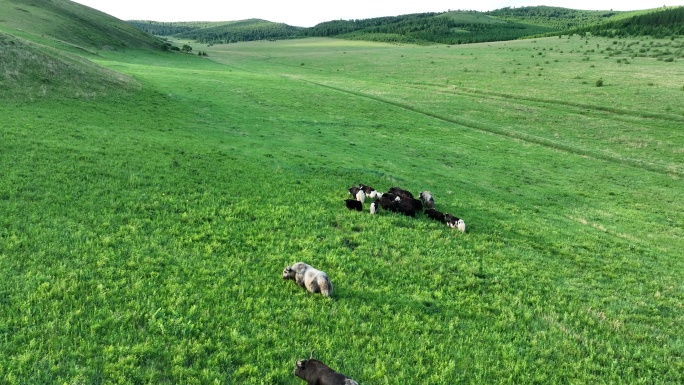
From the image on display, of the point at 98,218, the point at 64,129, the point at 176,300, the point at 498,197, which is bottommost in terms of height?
the point at 498,197

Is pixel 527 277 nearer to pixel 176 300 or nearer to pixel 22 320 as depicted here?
pixel 176 300

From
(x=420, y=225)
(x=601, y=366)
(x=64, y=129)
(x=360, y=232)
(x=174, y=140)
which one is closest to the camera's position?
(x=601, y=366)

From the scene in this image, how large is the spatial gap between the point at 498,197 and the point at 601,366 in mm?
16733

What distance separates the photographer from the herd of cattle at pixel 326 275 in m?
8.20

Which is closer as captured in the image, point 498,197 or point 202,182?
point 202,182

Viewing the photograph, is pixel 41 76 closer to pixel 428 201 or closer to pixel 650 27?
pixel 428 201

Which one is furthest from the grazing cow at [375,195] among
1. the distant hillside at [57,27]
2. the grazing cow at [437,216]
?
the distant hillside at [57,27]

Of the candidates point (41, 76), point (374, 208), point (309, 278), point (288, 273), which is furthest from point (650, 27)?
point (41, 76)

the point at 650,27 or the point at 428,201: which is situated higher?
the point at 650,27

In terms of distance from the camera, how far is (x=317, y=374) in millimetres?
8227

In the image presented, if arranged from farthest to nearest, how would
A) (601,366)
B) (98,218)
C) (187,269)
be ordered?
(98,218) → (187,269) → (601,366)

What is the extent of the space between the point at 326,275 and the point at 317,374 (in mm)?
3955

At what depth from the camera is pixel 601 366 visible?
33.0ft

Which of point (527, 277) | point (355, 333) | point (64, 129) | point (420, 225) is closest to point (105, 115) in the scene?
point (64, 129)
